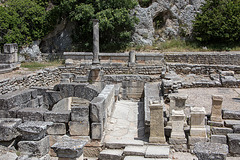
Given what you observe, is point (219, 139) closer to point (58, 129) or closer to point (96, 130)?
point (96, 130)

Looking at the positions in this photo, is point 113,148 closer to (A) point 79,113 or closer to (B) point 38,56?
(A) point 79,113

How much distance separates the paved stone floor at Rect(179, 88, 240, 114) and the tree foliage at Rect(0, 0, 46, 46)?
1431 cm

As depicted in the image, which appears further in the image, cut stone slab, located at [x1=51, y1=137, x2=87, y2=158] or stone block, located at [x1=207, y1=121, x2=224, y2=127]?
stone block, located at [x1=207, y1=121, x2=224, y2=127]

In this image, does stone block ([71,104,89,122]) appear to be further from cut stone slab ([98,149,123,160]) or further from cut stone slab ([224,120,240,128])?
cut stone slab ([224,120,240,128])

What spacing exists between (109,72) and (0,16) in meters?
9.94

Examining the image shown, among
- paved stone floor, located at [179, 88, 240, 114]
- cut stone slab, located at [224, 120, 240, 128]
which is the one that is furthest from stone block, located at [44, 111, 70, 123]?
paved stone floor, located at [179, 88, 240, 114]

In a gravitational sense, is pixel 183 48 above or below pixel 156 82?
above

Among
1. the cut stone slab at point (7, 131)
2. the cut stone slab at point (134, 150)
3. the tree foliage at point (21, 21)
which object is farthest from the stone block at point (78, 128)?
the tree foliage at point (21, 21)

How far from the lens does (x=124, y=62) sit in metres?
17.1

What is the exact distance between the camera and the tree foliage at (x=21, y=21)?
66.0 ft

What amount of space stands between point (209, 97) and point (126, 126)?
13.8 feet

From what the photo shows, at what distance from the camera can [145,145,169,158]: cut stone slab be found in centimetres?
628

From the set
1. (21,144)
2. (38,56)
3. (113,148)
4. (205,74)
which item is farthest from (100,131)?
(38,56)

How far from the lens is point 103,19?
20.6 metres
